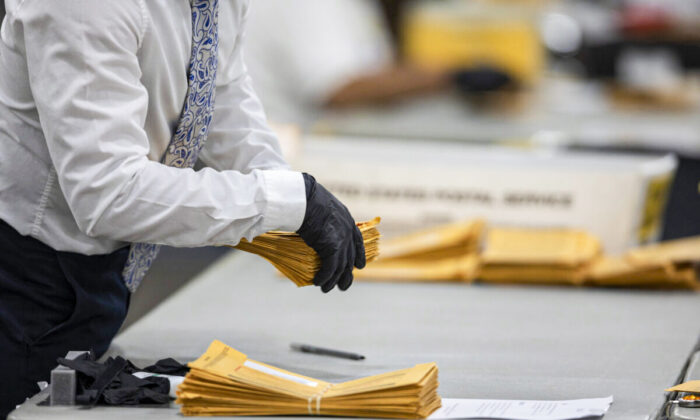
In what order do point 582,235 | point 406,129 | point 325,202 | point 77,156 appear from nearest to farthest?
point 77,156, point 325,202, point 582,235, point 406,129

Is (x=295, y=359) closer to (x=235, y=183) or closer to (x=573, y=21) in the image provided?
(x=235, y=183)

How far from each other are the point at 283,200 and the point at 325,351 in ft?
1.78

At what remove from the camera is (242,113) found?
1932mm

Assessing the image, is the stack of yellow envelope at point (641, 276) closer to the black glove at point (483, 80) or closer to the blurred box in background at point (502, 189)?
the blurred box in background at point (502, 189)

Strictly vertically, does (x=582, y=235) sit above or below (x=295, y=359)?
above

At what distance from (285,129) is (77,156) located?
196 centimetres

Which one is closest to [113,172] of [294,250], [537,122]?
[294,250]

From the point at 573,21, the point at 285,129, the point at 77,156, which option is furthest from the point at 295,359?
the point at 573,21

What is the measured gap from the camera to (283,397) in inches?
59.8

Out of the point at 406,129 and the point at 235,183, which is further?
the point at 406,129

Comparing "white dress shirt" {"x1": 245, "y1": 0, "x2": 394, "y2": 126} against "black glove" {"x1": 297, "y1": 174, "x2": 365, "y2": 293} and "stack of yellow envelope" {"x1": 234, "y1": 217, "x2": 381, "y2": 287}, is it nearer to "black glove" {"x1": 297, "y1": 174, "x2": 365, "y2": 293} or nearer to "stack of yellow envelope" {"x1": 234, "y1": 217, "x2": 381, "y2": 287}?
"stack of yellow envelope" {"x1": 234, "y1": 217, "x2": 381, "y2": 287}

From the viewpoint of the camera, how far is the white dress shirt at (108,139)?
1.46m

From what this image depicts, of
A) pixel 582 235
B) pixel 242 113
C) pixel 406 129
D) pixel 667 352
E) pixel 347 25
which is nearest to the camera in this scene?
pixel 242 113

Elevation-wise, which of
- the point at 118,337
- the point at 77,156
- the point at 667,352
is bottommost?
the point at 118,337
